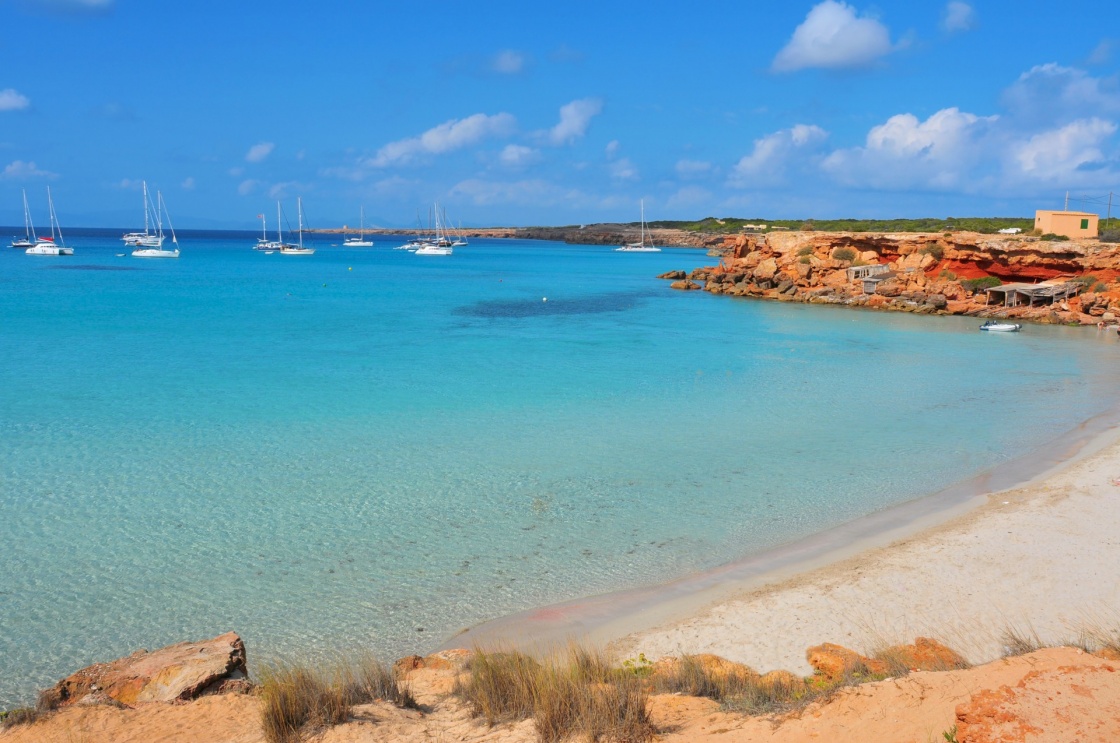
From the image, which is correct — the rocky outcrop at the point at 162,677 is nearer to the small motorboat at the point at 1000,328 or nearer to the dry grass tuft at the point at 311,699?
the dry grass tuft at the point at 311,699

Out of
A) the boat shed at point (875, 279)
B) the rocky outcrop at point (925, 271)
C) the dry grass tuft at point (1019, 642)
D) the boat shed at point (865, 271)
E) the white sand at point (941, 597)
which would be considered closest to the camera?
the dry grass tuft at point (1019, 642)

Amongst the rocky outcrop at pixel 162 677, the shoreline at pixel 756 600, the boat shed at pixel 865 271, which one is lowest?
the shoreline at pixel 756 600

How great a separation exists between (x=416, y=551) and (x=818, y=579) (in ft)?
15.4

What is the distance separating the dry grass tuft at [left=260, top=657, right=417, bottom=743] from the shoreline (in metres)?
1.82

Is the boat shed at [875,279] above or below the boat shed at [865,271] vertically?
below

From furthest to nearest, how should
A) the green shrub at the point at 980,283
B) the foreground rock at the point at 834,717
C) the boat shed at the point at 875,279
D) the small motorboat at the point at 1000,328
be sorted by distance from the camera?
1. the boat shed at the point at 875,279
2. the green shrub at the point at 980,283
3. the small motorboat at the point at 1000,328
4. the foreground rock at the point at 834,717

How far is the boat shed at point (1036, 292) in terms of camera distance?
125 ft

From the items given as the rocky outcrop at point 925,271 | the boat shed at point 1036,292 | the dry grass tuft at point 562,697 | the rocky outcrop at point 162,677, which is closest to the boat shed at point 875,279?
the rocky outcrop at point 925,271

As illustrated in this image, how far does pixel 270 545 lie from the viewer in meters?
9.67

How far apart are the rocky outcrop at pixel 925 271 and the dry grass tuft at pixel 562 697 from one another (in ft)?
124

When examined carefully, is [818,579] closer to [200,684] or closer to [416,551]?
[416,551]

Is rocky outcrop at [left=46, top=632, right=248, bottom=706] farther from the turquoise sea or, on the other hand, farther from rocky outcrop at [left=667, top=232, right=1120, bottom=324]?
rocky outcrop at [left=667, top=232, right=1120, bottom=324]

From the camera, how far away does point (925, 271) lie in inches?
1747

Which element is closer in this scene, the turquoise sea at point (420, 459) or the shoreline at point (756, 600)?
the shoreline at point (756, 600)
